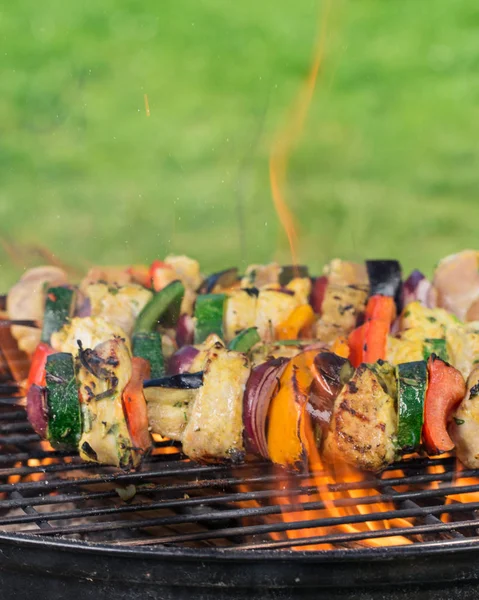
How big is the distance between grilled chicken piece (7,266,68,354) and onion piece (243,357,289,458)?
4.06 feet

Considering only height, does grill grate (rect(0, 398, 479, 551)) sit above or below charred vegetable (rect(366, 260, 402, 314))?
below

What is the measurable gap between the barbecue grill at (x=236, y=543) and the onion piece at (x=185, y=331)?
607mm

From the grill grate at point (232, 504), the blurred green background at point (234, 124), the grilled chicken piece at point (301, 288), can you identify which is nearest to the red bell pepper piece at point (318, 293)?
the grilled chicken piece at point (301, 288)

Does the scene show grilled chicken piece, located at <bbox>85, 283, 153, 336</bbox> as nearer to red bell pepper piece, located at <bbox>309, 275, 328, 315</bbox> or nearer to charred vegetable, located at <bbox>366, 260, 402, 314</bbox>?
red bell pepper piece, located at <bbox>309, 275, 328, 315</bbox>

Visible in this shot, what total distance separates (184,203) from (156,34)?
6.11 ft

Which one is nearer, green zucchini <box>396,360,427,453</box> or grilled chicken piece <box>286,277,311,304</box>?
green zucchini <box>396,360,427,453</box>

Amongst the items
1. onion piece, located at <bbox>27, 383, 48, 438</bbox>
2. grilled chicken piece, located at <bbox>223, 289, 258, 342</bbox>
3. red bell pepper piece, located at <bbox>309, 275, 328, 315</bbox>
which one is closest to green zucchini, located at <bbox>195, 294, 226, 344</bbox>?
grilled chicken piece, located at <bbox>223, 289, 258, 342</bbox>

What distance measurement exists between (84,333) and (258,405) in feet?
2.67

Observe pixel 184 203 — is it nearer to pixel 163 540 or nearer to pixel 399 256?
pixel 399 256

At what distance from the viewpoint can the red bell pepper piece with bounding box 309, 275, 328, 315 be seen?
338cm

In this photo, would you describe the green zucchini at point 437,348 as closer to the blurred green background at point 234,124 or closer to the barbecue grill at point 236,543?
the barbecue grill at point 236,543

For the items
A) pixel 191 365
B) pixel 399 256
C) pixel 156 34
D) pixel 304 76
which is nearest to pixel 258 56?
pixel 304 76

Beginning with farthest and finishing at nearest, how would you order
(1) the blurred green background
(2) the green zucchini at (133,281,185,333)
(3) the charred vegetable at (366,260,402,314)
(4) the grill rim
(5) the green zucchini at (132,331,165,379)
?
(1) the blurred green background, (3) the charred vegetable at (366,260,402,314), (2) the green zucchini at (133,281,185,333), (5) the green zucchini at (132,331,165,379), (4) the grill rim

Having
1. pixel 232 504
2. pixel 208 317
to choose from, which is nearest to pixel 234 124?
pixel 208 317
